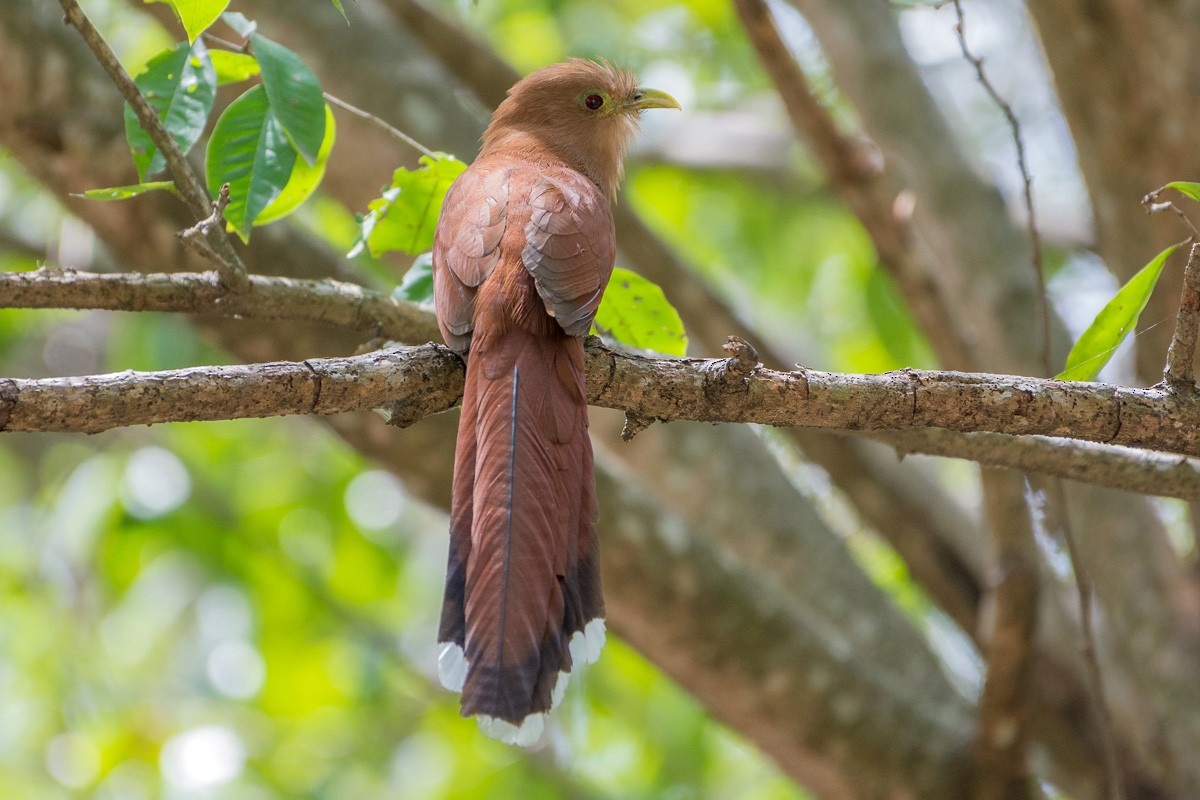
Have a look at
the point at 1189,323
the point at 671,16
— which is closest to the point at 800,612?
the point at 1189,323

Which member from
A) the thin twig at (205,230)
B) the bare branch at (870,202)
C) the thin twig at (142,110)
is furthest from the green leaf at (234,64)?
the bare branch at (870,202)

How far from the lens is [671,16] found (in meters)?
8.23

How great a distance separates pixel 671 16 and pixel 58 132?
5154 mm

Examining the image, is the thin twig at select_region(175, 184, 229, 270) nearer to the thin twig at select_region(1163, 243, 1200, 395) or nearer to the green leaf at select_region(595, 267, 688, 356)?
the green leaf at select_region(595, 267, 688, 356)

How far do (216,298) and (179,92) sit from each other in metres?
0.46

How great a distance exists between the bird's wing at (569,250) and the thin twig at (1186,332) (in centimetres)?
118

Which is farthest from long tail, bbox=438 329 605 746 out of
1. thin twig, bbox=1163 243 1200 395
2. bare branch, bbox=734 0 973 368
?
bare branch, bbox=734 0 973 368

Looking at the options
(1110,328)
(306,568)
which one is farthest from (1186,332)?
(306,568)

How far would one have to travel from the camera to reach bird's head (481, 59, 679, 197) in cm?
393

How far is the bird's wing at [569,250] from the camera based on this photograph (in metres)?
2.66

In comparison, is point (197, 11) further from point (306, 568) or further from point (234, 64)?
point (306, 568)

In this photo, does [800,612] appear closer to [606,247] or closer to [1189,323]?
[606,247]

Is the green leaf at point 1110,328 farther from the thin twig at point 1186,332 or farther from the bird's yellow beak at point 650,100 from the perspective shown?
the bird's yellow beak at point 650,100

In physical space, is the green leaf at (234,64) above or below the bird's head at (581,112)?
below
